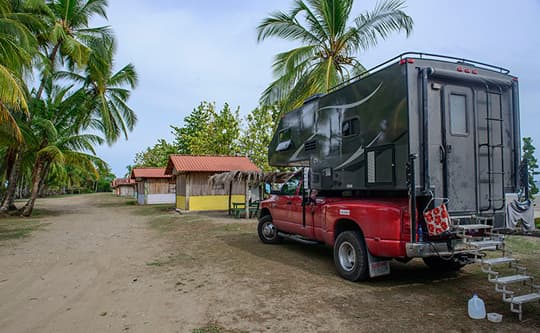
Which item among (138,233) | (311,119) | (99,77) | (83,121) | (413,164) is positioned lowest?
(138,233)

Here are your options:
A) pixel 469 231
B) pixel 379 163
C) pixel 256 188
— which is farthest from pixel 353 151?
pixel 256 188

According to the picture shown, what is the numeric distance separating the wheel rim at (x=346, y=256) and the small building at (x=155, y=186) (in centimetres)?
3072

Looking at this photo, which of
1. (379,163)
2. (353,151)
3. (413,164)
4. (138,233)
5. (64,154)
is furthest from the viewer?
(64,154)

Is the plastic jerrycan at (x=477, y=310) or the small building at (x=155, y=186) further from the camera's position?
the small building at (x=155, y=186)

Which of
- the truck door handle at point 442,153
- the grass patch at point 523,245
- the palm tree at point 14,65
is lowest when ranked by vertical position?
the grass patch at point 523,245

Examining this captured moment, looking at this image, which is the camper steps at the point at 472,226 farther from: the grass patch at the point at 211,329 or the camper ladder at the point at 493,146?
the grass patch at the point at 211,329

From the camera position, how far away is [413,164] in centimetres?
530

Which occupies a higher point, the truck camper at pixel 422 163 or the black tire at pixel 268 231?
the truck camper at pixel 422 163

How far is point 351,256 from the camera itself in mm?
6504

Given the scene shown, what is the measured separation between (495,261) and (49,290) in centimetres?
678

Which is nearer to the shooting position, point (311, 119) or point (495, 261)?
point (495, 261)

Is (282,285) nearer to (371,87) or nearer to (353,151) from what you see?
(353,151)

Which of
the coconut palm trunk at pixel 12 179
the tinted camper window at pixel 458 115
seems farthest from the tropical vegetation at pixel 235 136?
the tinted camper window at pixel 458 115

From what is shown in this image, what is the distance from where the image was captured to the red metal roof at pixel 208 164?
22656mm
